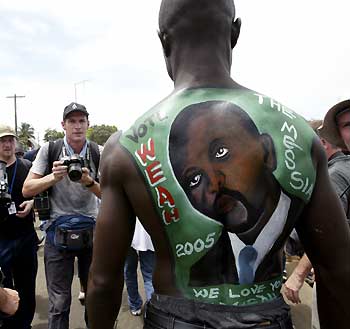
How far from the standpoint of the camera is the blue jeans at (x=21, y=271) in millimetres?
3041

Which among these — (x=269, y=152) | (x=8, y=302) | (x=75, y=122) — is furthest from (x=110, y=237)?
(x=75, y=122)

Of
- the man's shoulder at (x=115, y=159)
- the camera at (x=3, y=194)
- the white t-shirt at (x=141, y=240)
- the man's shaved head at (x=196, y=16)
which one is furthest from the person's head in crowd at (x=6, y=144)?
the man's shaved head at (x=196, y=16)

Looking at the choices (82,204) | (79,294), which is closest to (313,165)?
(82,204)

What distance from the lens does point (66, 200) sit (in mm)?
2855

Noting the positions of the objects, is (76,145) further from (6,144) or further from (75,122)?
(6,144)

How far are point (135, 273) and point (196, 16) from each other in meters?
2.83

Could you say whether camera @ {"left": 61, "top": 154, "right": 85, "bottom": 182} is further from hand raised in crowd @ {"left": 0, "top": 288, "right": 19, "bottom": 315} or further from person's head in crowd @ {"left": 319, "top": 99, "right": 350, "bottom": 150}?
person's head in crowd @ {"left": 319, "top": 99, "right": 350, "bottom": 150}

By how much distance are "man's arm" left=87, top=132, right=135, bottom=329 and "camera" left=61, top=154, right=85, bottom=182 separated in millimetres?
1377

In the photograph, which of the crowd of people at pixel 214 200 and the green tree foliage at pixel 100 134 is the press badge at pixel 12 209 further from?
the green tree foliage at pixel 100 134

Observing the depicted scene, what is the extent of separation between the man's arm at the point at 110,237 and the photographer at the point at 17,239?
203 cm

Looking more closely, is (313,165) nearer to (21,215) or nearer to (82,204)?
(82,204)

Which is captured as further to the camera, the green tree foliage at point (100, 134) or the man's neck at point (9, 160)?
the green tree foliage at point (100, 134)

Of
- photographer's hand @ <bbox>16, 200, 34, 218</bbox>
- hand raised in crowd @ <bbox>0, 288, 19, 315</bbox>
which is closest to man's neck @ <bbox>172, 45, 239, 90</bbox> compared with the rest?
hand raised in crowd @ <bbox>0, 288, 19, 315</bbox>

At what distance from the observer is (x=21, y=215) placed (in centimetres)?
310
